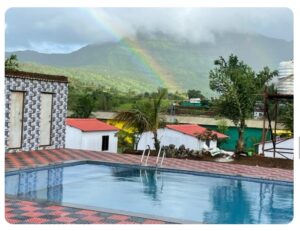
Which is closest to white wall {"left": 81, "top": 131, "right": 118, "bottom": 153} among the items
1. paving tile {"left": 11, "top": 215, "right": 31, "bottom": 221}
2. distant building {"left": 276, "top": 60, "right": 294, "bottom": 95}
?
distant building {"left": 276, "top": 60, "right": 294, "bottom": 95}

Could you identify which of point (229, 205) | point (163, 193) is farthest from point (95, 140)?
point (229, 205)

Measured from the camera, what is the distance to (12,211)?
4.13 m

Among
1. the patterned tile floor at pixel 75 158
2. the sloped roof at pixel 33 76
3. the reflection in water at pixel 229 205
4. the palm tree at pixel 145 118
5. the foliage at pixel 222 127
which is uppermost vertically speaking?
the sloped roof at pixel 33 76

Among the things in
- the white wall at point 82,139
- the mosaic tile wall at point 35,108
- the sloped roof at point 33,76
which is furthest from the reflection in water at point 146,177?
the white wall at point 82,139

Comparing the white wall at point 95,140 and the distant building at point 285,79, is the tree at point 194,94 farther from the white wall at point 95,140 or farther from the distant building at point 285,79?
the distant building at point 285,79

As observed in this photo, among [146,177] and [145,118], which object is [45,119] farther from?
[146,177]

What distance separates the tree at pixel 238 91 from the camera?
42.6 feet

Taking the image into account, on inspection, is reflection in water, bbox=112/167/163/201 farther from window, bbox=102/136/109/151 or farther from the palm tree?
window, bbox=102/136/109/151

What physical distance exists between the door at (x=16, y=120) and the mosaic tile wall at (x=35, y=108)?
100 mm

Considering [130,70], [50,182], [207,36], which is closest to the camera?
[50,182]

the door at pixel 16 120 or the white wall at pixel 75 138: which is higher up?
the door at pixel 16 120
